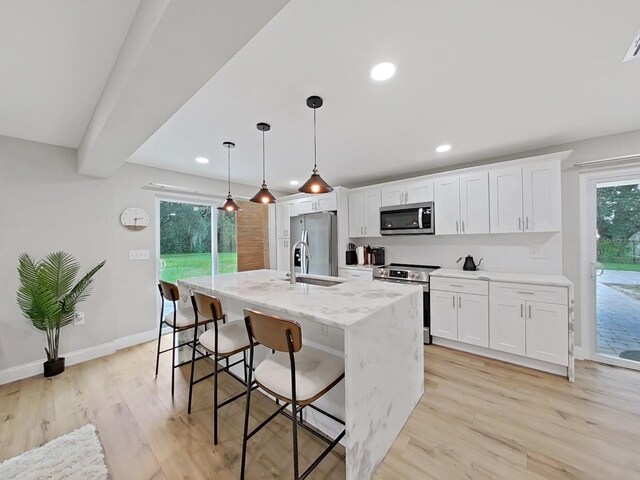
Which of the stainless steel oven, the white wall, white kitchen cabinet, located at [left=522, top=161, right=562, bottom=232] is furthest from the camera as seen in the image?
the stainless steel oven

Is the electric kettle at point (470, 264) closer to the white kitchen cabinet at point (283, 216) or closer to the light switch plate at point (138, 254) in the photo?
the white kitchen cabinet at point (283, 216)

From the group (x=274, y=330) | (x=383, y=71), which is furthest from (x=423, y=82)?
(x=274, y=330)

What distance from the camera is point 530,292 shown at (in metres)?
2.66

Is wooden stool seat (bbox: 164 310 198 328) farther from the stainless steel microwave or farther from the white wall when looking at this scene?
the stainless steel microwave

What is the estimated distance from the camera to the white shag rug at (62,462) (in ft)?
4.95

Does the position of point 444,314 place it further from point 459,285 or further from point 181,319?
point 181,319

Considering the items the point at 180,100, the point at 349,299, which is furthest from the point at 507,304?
the point at 180,100

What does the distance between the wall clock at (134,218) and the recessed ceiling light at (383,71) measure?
347 cm

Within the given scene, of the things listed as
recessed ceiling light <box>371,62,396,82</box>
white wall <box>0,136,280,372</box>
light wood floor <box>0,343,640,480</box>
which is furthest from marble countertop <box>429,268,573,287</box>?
white wall <box>0,136,280,372</box>

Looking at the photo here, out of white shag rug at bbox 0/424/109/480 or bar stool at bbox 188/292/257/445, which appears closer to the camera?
white shag rug at bbox 0/424/109/480

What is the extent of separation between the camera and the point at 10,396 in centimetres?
233

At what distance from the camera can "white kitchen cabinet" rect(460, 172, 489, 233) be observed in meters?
3.23

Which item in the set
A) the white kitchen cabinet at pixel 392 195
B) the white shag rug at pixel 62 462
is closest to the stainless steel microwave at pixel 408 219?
the white kitchen cabinet at pixel 392 195

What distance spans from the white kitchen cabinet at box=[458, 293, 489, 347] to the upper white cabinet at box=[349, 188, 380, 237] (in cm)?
163
